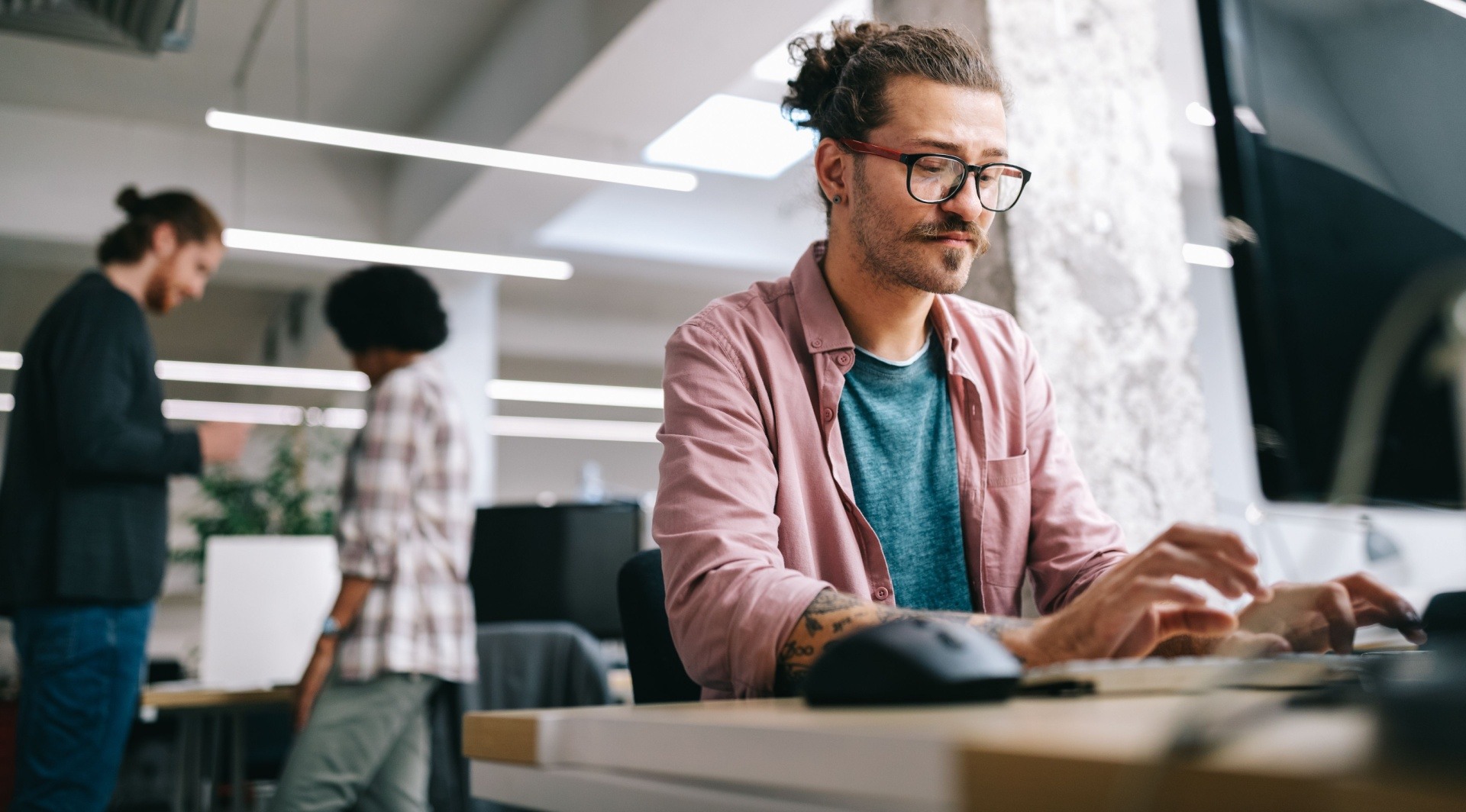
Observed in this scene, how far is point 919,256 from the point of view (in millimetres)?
1286

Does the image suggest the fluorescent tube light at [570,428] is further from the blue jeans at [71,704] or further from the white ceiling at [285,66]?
the blue jeans at [71,704]

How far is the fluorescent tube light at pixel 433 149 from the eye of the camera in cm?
473

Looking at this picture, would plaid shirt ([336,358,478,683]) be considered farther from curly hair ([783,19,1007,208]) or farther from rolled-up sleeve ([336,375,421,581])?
curly hair ([783,19,1007,208])

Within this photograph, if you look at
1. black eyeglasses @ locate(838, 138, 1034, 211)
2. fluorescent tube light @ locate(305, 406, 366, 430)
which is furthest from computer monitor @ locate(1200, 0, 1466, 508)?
fluorescent tube light @ locate(305, 406, 366, 430)

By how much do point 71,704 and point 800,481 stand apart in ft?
Answer: 6.04

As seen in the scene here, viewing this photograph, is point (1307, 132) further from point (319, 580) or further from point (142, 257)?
point (319, 580)

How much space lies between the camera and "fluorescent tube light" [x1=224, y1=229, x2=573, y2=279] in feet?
18.8

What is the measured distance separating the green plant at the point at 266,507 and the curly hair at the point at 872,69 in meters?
4.31

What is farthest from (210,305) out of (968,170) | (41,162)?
Result: (968,170)

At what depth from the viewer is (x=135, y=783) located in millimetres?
5098

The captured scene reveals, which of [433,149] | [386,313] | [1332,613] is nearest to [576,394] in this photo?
[433,149]

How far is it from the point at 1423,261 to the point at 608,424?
13.5 metres

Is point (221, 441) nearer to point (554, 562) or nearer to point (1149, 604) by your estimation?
point (554, 562)

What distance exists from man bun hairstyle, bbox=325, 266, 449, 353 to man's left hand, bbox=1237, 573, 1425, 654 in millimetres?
2074
